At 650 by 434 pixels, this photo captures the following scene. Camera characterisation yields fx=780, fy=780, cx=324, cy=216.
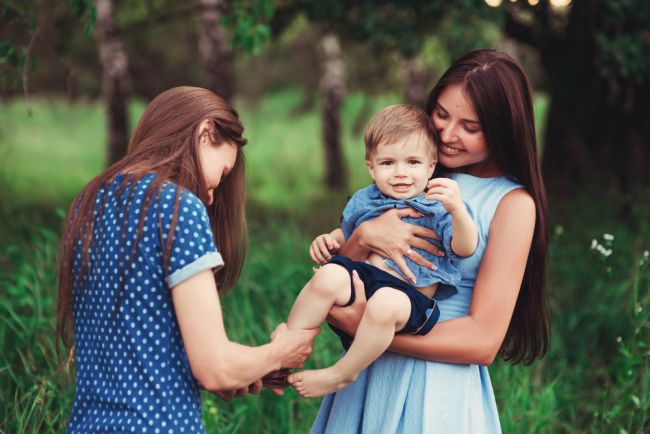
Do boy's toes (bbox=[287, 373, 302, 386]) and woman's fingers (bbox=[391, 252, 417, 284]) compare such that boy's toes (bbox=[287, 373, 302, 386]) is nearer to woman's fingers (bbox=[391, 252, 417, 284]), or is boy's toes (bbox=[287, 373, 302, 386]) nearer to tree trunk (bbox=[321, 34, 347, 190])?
woman's fingers (bbox=[391, 252, 417, 284])

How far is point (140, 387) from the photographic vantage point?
172 centimetres

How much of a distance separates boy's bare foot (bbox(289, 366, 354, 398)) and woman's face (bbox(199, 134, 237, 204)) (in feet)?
1.84

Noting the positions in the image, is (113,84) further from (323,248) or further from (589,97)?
(323,248)

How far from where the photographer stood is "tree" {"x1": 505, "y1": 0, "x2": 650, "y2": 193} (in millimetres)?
5324

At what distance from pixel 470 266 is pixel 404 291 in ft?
0.76

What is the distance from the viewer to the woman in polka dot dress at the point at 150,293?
1.70m

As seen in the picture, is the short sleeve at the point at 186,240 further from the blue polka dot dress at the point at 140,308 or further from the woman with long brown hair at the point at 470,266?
the woman with long brown hair at the point at 470,266

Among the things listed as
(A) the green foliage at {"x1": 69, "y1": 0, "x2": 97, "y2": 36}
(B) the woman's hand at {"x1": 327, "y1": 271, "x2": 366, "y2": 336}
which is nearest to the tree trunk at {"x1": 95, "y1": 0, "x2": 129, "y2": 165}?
(A) the green foliage at {"x1": 69, "y1": 0, "x2": 97, "y2": 36}

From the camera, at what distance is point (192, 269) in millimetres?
1688

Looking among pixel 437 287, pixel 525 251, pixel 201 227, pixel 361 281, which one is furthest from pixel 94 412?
pixel 525 251

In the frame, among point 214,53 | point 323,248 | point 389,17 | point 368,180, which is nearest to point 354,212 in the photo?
point 323,248

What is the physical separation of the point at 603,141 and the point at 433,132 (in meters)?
4.70

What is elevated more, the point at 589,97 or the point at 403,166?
the point at 589,97

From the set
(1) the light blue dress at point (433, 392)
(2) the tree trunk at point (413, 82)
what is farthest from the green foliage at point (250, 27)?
(2) the tree trunk at point (413, 82)
